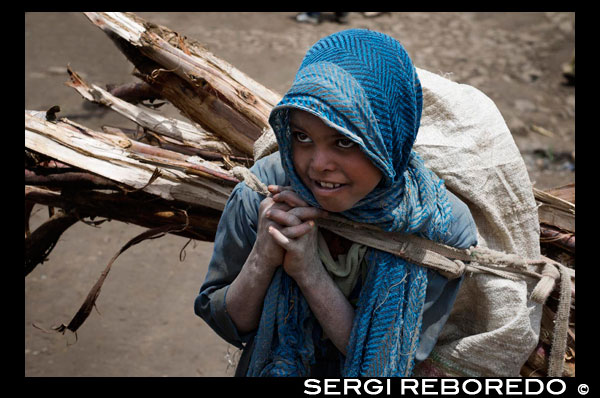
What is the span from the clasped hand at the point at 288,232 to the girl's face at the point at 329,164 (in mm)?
73

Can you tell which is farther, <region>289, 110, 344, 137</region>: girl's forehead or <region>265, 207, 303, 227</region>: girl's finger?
<region>265, 207, 303, 227</region>: girl's finger

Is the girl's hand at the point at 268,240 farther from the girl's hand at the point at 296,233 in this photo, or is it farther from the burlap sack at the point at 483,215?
the burlap sack at the point at 483,215

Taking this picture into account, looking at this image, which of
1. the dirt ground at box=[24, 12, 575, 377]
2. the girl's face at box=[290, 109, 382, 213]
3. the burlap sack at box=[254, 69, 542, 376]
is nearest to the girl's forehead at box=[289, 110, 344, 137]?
the girl's face at box=[290, 109, 382, 213]

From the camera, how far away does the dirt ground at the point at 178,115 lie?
381 cm

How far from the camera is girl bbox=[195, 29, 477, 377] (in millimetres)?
1402

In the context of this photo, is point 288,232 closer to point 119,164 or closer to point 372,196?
point 372,196

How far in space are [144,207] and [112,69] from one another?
14.4ft

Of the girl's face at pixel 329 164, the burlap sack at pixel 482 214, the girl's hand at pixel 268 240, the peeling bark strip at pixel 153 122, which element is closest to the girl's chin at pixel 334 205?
the girl's face at pixel 329 164

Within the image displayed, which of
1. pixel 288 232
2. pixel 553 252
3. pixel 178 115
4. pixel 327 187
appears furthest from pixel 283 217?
pixel 178 115

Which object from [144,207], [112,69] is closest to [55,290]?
[144,207]

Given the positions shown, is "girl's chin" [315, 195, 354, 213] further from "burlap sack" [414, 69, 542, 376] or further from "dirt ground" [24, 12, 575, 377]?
"dirt ground" [24, 12, 575, 377]

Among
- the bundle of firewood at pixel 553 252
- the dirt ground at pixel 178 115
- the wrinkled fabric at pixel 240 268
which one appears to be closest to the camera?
the wrinkled fabric at pixel 240 268

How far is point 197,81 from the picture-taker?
2.35m

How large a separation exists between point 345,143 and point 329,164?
2.4 inches
